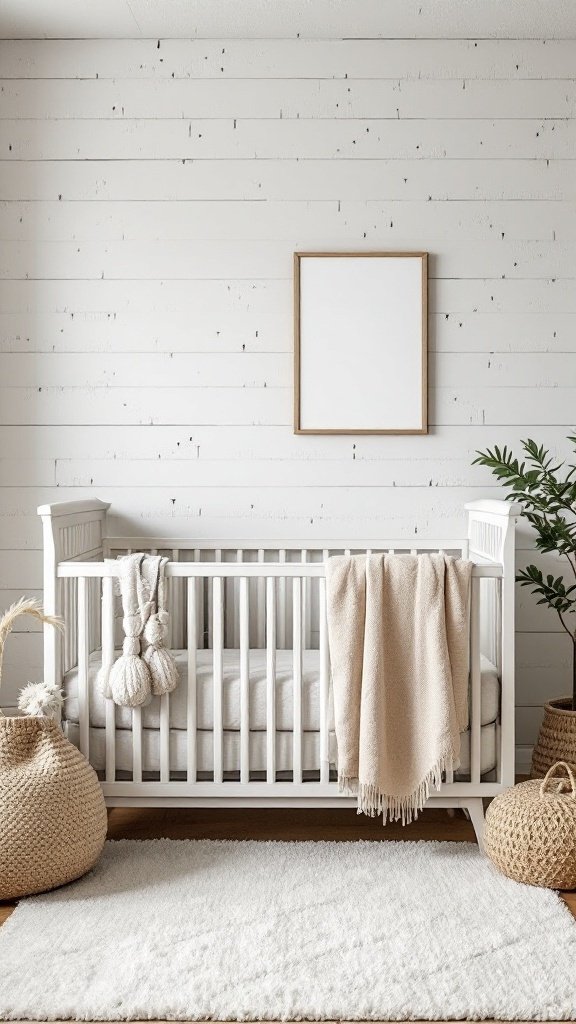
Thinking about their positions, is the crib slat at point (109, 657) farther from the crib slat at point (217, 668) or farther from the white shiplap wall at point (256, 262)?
the white shiplap wall at point (256, 262)

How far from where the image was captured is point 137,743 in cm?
218

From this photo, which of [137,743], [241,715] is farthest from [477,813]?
[137,743]

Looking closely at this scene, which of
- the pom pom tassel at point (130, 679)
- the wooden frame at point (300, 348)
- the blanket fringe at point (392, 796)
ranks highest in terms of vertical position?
the wooden frame at point (300, 348)

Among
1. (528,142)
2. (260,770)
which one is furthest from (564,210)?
(260,770)

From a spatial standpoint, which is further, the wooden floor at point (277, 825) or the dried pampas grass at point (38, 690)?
the wooden floor at point (277, 825)

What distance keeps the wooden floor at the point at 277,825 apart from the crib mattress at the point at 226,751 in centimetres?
23

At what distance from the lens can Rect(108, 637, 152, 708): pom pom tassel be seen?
2.10 m

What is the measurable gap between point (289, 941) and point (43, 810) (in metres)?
0.59

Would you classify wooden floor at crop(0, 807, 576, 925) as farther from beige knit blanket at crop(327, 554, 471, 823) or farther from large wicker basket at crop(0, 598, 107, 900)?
large wicker basket at crop(0, 598, 107, 900)

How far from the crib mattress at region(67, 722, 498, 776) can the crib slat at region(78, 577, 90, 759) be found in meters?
0.03

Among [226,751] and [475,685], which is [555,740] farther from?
[226,751]

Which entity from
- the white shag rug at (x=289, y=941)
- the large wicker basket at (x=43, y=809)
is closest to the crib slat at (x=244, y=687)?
the white shag rug at (x=289, y=941)

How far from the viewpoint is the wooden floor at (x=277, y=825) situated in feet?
7.58

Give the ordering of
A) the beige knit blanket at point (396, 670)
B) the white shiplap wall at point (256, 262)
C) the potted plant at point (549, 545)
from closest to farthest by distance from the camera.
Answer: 1. the beige knit blanket at point (396, 670)
2. the potted plant at point (549, 545)
3. the white shiplap wall at point (256, 262)
